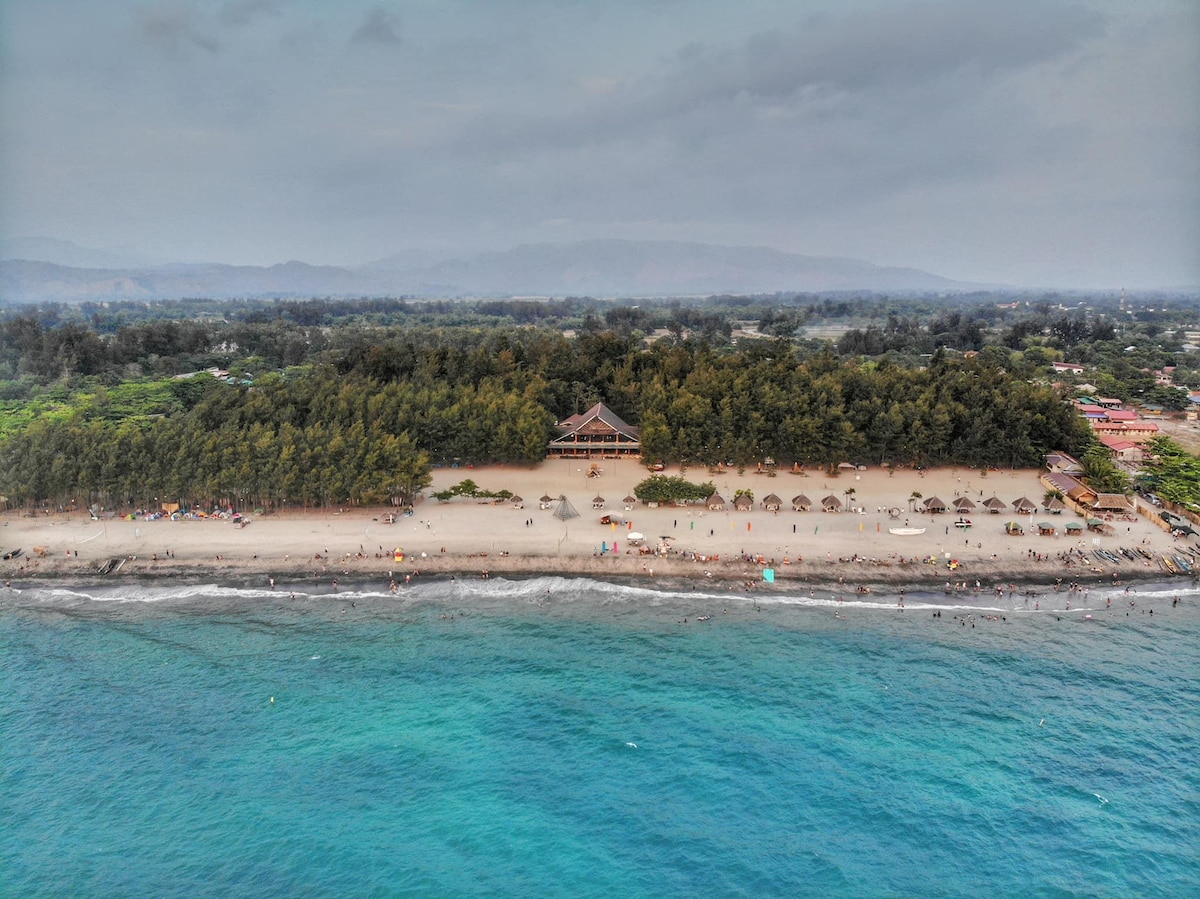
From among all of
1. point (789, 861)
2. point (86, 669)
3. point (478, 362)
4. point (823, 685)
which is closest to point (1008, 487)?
point (823, 685)

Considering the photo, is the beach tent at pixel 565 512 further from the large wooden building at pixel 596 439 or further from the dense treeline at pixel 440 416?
the large wooden building at pixel 596 439

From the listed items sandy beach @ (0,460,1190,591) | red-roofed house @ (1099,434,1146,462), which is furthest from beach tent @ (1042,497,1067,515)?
red-roofed house @ (1099,434,1146,462)

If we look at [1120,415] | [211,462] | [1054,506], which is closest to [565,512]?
[211,462]

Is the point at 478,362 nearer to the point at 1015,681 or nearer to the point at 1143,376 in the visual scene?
the point at 1015,681

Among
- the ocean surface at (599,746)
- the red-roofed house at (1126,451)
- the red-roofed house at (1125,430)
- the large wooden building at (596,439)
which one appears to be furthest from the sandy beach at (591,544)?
the red-roofed house at (1125,430)

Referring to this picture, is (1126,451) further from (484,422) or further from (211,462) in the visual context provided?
(211,462)

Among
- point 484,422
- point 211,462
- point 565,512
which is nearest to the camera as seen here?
point 565,512
